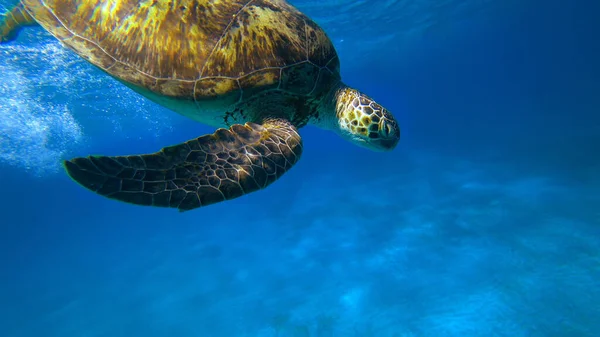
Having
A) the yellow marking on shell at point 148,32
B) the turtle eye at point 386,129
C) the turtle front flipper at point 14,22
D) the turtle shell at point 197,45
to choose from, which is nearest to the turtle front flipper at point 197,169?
the turtle shell at point 197,45

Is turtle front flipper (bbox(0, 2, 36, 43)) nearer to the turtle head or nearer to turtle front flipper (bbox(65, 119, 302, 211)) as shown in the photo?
turtle front flipper (bbox(65, 119, 302, 211))

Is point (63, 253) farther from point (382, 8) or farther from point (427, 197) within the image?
point (382, 8)

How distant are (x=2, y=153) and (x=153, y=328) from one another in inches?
1013

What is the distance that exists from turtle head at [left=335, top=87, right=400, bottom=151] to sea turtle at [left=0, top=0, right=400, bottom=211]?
11 millimetres

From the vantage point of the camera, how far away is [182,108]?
2.71 meters

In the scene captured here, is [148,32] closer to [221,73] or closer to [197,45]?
[197,45]

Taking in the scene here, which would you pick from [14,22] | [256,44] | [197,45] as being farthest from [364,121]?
[14,22]

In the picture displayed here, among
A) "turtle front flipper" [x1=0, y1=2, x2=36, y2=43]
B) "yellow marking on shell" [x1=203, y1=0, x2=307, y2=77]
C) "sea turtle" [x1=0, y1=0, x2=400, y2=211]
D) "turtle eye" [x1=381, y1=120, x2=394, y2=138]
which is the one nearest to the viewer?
"sea turtle" [x1=0, y1=0, x2=400, y2=211]

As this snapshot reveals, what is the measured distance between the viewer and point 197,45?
245 centimetres

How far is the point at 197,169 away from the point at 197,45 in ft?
3.68

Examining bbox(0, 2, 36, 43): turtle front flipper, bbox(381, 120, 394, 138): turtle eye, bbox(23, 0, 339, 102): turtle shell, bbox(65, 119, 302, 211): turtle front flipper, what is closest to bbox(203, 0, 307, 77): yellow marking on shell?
bbox(23, 0, 339, 102): turtle shell

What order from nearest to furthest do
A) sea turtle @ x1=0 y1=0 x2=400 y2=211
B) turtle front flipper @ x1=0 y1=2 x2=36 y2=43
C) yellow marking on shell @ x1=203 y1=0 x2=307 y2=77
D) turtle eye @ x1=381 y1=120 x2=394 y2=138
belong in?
sea turtle @ x1=0 y1=0 x2=400 y2=211 < yellow marking on shell @ x1=203 y1=0 x2=307 y2=77 < turtle eye @ x1=381 y1=120 x2=394 y2=138 < turtle front flipper @ x1=0 y1=2 x2=36 y2=43

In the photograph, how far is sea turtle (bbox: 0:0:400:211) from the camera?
198 cm

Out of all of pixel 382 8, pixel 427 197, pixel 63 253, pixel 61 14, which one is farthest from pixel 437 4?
pixel 63 253
